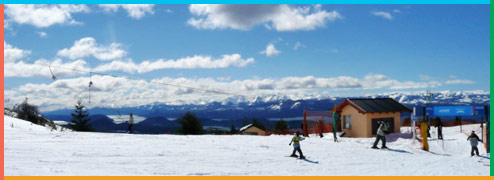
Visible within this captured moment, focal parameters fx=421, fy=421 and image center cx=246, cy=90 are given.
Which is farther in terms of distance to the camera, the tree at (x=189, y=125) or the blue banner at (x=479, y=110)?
the tree at (x=189, y=125)

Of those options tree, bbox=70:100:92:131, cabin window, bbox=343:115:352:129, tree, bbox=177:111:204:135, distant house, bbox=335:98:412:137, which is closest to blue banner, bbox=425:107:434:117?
distant house, bbox=335:98:412:137

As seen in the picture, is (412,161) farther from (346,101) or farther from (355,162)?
(346,101)

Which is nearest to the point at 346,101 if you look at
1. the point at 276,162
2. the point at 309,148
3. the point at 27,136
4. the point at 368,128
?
the point at 368,128

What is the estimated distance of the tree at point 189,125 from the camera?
62781 mm

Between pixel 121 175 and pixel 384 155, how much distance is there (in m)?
13.5

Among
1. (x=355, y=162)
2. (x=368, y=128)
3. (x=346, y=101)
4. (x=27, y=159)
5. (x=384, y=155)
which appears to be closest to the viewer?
(x=27, y=159)

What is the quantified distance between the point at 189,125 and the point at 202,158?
46064 mm

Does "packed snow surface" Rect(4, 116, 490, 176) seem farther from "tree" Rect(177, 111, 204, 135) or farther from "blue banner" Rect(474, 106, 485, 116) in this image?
"tree" Rect(177, 111, 204, 135)

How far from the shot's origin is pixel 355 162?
1867 cm

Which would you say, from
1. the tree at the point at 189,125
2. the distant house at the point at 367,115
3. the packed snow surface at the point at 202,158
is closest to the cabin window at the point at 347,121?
the distant house at the point at 367,115

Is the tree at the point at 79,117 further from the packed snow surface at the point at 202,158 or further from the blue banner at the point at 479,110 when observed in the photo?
the blue banner at the point at 479,110

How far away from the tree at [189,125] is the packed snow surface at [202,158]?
3849cm

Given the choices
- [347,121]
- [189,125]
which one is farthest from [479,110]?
[189,125]

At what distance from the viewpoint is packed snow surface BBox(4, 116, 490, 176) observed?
1478cm
